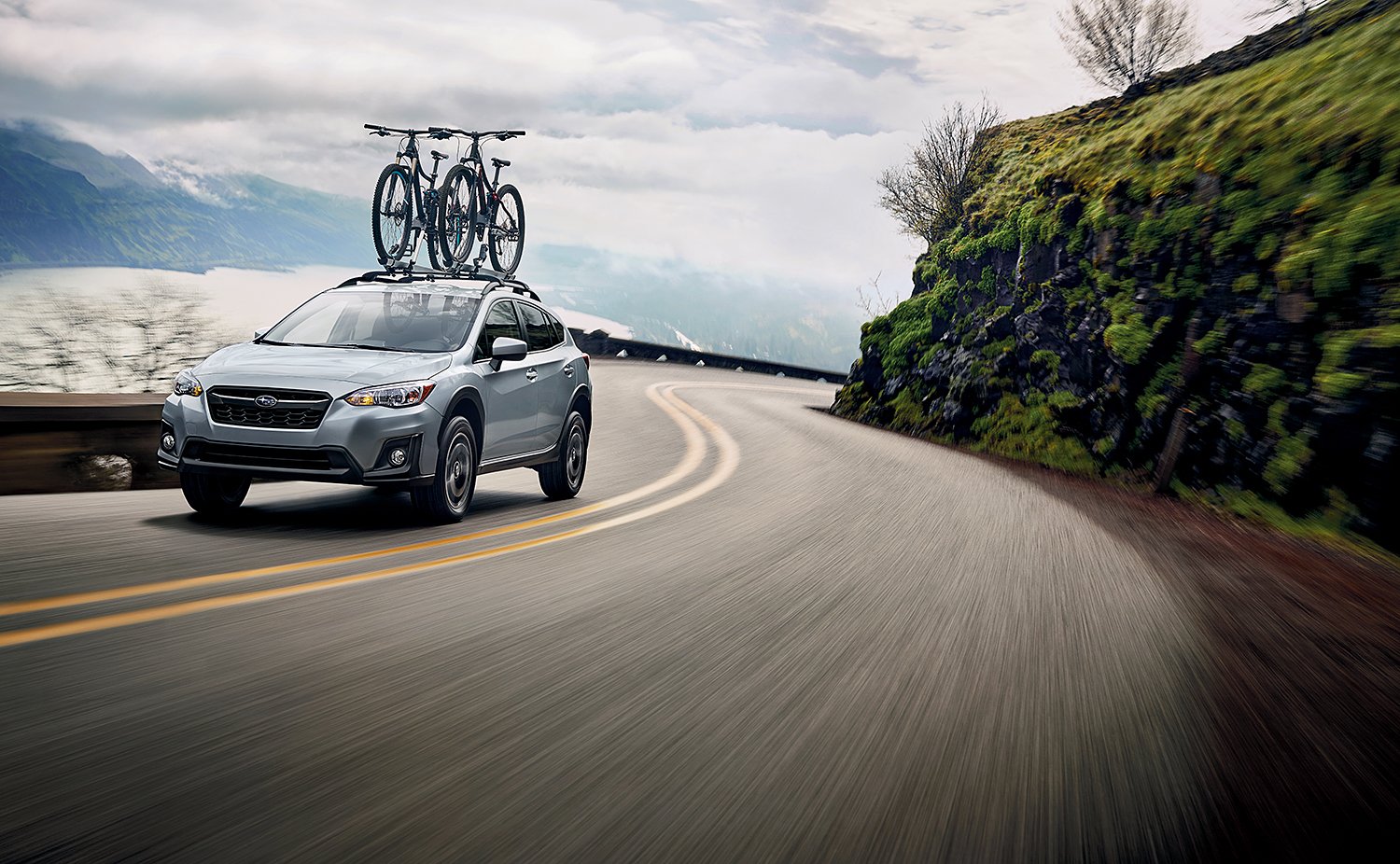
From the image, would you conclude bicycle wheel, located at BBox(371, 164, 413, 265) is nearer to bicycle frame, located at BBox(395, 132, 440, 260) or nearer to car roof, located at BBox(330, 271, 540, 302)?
bicycle frame, located at BBox(395, 132, 440, 260)

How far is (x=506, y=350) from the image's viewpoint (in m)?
9.27

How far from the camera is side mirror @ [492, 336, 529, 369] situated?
917 cm

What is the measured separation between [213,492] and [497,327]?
2883 mm

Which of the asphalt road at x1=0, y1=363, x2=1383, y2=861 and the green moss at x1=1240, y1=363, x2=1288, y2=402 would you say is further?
the green moss at x1=1240, y1=363, x2=1288, y2=402

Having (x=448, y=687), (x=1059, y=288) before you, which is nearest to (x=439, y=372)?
(x=448, y=687)

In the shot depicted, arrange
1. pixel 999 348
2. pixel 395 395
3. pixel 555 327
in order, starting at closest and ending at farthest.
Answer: pixel 395 395 → pixel 555 327 → pixel 999 348

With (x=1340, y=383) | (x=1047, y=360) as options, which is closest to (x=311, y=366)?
(x=1340, y=383)

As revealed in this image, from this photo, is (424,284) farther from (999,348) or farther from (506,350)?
(999,348)

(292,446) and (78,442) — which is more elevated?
(292,446)

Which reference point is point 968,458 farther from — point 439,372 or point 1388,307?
point 439,372

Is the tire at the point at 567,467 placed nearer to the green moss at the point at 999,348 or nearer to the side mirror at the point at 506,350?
the side mirror at the point at 506,350

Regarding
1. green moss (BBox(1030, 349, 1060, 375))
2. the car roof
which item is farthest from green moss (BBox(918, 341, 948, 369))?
the car roof

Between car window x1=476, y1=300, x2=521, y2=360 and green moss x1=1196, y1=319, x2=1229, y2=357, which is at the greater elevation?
green moss x1=1196, y1=319, x2=1229, y2=357

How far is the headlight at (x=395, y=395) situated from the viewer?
7.91 m
